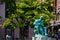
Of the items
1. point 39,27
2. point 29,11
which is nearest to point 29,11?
point 29,11

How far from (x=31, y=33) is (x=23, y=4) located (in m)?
11.8

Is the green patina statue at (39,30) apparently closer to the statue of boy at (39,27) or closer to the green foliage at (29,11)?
the statue of boy at (39,27)

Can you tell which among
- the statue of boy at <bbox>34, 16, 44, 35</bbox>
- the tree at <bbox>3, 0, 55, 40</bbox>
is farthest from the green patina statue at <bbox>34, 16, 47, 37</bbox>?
the tree at <bbox>3, 0, 55, 40</bbox>

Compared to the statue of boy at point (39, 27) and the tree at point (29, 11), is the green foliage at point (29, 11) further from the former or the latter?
the statue of boy at point (39, 27)

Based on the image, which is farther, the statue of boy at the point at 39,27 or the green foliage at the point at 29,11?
the green foliage at the point at 29,11

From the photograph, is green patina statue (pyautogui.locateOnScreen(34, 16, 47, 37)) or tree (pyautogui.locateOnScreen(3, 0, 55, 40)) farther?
tree (pyautogui.locateOnScreen(3, 0, 55, 40))

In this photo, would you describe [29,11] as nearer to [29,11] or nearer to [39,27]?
[29,11]

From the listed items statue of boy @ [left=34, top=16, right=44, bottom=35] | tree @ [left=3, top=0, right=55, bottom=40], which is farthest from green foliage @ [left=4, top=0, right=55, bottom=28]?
statue of boy @ [left=34, top=16, right=44, bottom=35]

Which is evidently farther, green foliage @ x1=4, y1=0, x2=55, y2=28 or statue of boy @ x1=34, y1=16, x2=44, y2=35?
green foliage @ x1=4, y1=0, x2=55, y2=28

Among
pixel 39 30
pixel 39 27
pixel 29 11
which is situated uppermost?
pixel 29 11

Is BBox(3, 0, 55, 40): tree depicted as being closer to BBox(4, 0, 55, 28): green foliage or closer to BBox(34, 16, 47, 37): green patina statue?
BBox(4, 0, 55, 28): green foliage

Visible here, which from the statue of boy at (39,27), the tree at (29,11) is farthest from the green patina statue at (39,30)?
the tree at (29,11)

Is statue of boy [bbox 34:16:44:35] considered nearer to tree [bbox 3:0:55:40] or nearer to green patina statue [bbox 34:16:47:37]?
green patina statue [bbox 34:16:47:37]

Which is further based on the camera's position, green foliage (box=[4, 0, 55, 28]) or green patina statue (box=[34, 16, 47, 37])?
green foliage (box=[4, 0, 55, 28])
